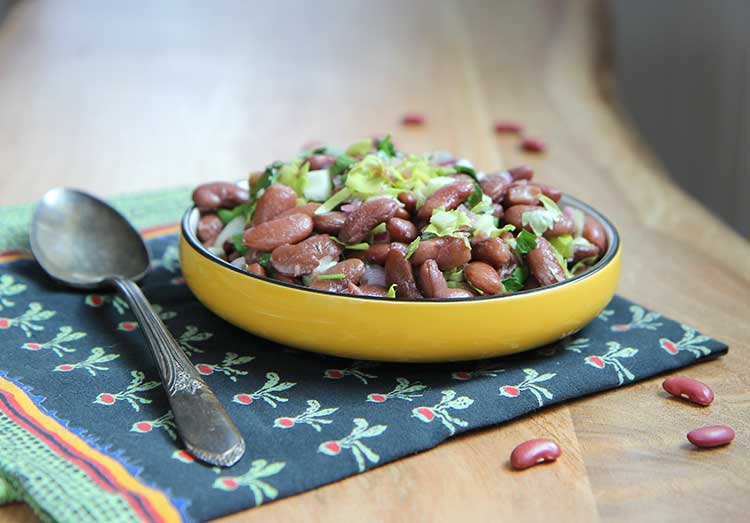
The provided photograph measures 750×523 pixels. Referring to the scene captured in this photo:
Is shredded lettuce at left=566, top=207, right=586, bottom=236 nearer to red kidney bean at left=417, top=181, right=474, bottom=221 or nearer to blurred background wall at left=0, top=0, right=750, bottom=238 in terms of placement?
red kidney bean at left=417, top=181, right=474, bottom=221

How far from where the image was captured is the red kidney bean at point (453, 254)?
1.19 meters

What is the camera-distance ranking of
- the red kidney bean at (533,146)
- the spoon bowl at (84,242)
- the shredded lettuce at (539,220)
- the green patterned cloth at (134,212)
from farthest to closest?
the red kidney bean at (533,146)
the green patterned cloth at (134,212)
the spoon bowl at (84,242)
the shredded lettuce at (539,220)

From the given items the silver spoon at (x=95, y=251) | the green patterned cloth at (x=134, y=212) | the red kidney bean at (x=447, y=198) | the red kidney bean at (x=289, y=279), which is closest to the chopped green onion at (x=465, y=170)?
the red kidney bean at (x=447, y=198)

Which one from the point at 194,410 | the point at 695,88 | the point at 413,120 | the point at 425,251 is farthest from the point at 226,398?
the point at 695,88

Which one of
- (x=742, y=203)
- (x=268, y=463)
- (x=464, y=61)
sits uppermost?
(x=268, y=463)

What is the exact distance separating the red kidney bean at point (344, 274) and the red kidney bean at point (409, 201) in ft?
0.43

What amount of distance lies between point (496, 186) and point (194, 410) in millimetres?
542

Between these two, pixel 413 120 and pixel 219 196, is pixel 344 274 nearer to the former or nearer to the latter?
pixel 219 196

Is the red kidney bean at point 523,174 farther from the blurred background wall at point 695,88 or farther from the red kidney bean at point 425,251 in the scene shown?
the blurred background wall at point 695,88

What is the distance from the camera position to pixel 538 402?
1.13 m

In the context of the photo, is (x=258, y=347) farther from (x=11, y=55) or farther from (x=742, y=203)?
(x=742, y=203)

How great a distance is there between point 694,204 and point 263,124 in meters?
1.18

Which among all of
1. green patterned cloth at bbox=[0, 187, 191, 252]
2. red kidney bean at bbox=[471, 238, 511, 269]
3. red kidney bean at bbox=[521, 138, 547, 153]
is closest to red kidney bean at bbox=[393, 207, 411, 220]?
red kidney bean at bbox=[471, 238, 511, 269]

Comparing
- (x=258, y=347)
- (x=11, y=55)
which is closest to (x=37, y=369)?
(x=258, y=347)
